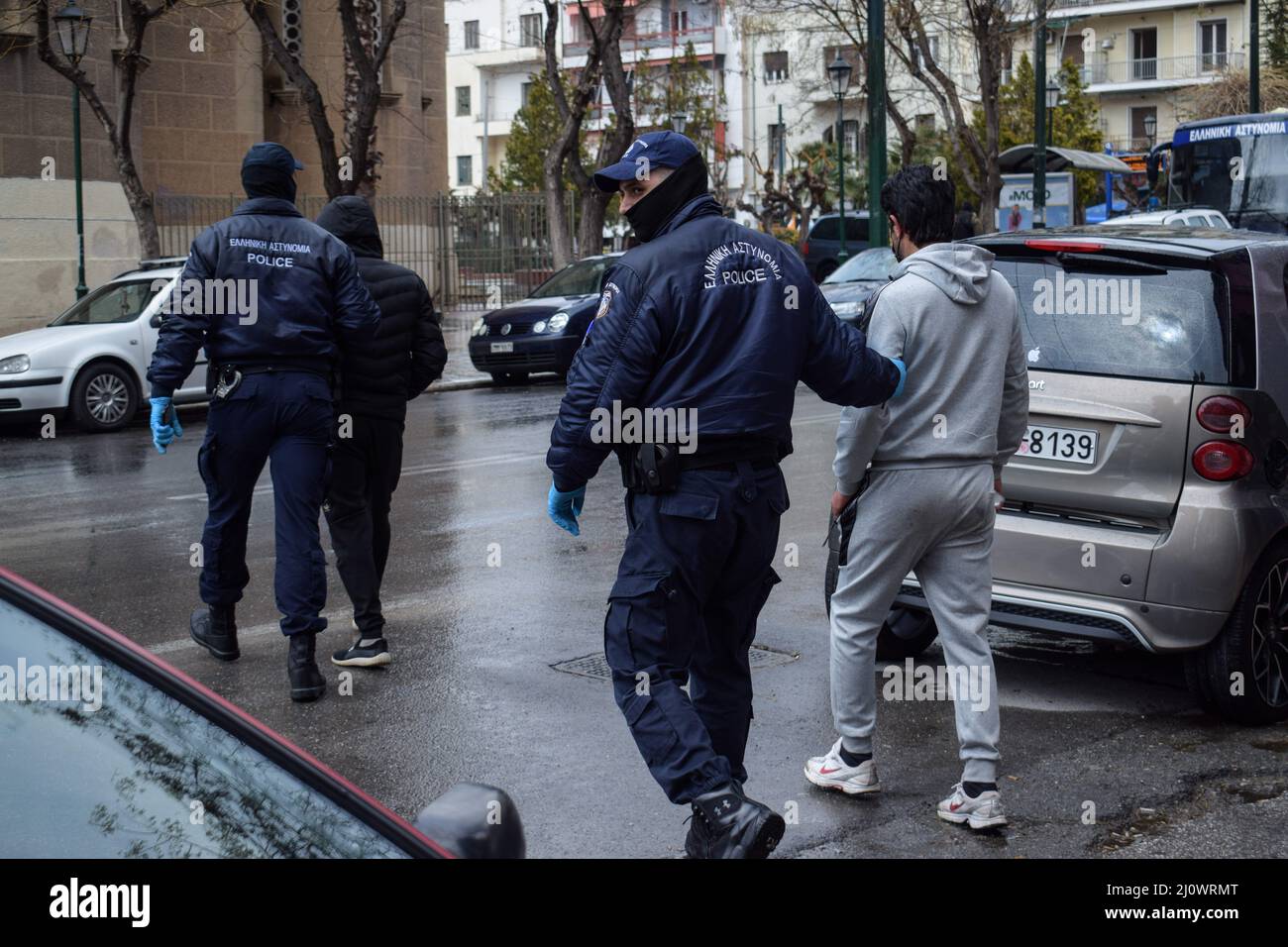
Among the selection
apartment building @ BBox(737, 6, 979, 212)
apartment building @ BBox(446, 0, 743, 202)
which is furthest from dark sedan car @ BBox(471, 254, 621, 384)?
apartment building @ BBox(446, 0, 743, 202)

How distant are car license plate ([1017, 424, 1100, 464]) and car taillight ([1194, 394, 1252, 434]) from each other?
15.2 inches

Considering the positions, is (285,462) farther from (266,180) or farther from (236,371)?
(266,180)

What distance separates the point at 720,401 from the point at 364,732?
2202mm

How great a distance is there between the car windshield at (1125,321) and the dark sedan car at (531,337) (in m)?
13.8

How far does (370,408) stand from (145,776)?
446 cm

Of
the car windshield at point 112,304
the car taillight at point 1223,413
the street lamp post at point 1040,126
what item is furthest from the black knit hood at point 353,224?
the street lamp post at point 1040,126

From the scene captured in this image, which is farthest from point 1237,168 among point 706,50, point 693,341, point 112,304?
point 706,50

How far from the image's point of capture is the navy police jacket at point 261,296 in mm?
5992

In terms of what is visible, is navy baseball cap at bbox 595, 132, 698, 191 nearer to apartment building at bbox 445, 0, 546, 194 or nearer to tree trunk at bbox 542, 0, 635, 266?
tree trunk at bbox 542, 0, 635, 266

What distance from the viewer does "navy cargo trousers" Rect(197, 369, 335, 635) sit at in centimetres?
604

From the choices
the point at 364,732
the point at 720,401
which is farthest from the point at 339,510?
the point at 720,401

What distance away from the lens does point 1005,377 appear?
4828mm

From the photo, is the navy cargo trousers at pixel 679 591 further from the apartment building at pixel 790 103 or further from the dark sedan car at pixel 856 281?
the apartment building at pixel 790 103

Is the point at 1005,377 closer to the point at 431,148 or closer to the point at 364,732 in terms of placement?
the point at 364,732
